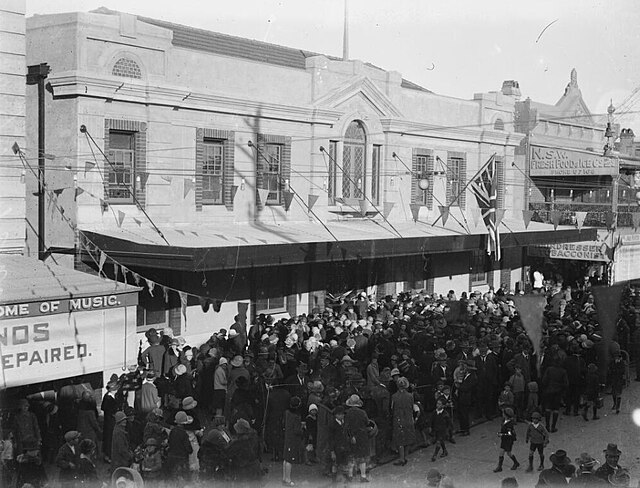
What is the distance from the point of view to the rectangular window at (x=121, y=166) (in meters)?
16.5

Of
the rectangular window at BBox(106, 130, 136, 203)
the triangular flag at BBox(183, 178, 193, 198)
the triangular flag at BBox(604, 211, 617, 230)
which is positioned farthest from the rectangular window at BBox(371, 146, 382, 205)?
the triangular flag at BBox(604, 211, 617, 230)

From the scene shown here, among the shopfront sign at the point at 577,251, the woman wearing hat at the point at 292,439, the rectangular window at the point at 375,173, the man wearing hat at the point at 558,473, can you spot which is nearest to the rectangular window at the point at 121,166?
the woman wearing hat at the point at 292,439

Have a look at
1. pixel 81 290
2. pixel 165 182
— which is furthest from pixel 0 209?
pixel 165 182

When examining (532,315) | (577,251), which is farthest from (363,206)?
(577,251)

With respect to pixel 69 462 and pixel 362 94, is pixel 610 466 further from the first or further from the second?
pixel 362 94

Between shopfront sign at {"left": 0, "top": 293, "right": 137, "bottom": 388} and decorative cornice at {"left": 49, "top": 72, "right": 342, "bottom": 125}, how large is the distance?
5.06m

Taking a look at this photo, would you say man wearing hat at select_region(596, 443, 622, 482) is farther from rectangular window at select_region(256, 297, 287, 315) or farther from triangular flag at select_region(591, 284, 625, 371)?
rectangular window at select_region(256, 297, 287, 315)

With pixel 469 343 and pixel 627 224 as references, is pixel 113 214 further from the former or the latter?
pixel 627 224

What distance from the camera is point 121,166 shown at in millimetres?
16688

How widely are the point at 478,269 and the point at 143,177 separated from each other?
15.5 metres

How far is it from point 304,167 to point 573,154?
13833mm

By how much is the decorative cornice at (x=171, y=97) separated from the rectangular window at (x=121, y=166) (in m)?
0.85

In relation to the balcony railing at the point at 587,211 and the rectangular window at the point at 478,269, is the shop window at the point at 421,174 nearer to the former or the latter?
the rectangular window at the point at 478,269

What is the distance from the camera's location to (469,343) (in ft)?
50.2
